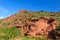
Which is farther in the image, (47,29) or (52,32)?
(47,29)

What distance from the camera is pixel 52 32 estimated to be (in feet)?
81.3

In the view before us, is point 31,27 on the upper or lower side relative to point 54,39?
upper

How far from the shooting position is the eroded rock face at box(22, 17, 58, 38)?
25812 mm

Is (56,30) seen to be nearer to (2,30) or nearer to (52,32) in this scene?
(52,32)

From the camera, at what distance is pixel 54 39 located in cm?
2369

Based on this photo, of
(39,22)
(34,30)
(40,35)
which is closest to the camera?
(40,35)

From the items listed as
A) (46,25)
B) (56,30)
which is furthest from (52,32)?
(46,25)

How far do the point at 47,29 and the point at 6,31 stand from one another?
6.30m

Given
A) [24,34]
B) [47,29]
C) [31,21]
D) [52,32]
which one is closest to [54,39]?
[52,32]

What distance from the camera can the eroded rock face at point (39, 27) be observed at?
25.8m

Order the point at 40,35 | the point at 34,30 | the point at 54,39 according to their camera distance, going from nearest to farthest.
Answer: the point at 54,39, the point at 40,35, the point at 34,30

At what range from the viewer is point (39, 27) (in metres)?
27.5

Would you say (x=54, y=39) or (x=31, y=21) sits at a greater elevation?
(x=31, y=21)

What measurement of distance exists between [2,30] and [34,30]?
5.02 metres
